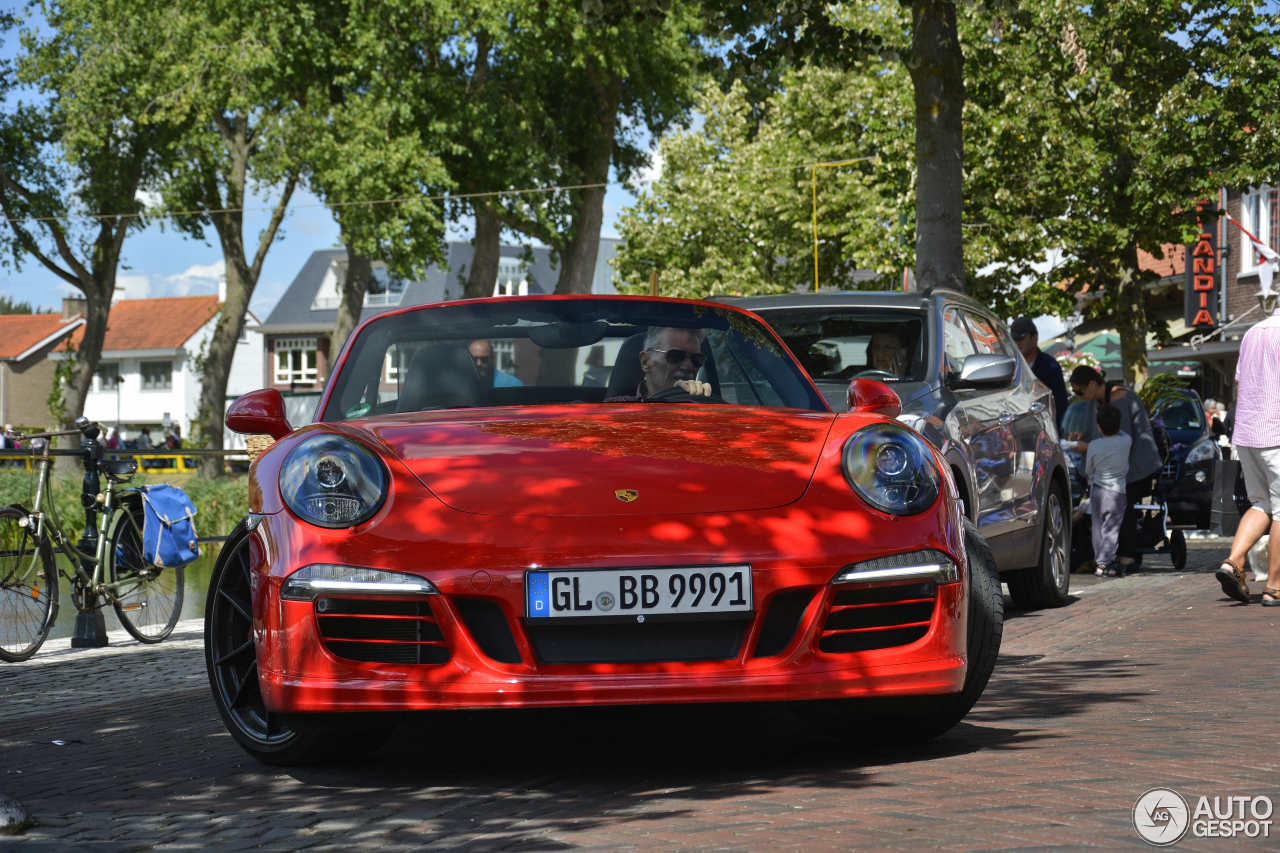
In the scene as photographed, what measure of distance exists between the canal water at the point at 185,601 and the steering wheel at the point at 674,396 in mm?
2363

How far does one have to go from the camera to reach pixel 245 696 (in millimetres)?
5289

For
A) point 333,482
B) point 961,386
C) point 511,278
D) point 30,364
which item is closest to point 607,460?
point 333,482

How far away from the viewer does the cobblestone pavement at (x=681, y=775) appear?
13.1 ft

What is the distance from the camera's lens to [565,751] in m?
5.29

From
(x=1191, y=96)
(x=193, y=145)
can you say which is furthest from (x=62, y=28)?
(x=1191, y=96)

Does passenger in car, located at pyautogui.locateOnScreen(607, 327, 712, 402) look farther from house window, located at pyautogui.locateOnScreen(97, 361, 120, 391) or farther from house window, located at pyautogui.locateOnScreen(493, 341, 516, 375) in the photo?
house window, located at pyautogui.locateOnScreen(97, 361, 120, 391)

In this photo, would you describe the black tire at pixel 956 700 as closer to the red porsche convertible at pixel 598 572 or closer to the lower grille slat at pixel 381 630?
the red porsche convertible at pixel 598 572

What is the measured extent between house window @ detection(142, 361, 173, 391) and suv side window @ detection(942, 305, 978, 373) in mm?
87070

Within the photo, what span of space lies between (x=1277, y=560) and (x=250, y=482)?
21.5 feet

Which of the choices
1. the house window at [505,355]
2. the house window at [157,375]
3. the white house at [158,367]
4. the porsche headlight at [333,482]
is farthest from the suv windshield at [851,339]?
the house window at [157,375]

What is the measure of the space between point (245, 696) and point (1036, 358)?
840cm

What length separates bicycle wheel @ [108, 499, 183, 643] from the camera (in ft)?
32.1

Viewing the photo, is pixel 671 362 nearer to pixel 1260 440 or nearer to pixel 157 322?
pixel 1260 440

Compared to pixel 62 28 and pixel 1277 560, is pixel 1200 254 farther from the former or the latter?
pixel 1277 560
